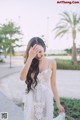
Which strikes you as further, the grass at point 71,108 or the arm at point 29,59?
the grass at point 71,108

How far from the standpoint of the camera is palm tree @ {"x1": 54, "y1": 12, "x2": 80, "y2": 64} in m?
2.33

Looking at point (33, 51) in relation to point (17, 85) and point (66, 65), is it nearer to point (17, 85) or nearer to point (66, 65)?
point (66, 65)

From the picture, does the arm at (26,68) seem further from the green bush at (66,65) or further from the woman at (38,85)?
the green bush at (66,65)

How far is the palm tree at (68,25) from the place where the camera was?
2326 mm

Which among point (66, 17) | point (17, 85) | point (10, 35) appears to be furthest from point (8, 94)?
point (66, 17)

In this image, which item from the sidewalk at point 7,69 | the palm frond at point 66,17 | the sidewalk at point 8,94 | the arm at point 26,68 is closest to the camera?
the arm at point 26,68

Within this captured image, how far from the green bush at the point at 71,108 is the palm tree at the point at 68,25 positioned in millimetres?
484

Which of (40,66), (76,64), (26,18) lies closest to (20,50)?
(26,18)

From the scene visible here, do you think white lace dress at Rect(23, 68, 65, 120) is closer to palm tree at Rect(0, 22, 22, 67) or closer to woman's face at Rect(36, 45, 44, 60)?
woman's face at Rect(36, 45, 44, 60)

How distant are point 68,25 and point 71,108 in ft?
2.23

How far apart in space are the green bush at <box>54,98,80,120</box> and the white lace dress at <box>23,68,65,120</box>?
1.01 metres

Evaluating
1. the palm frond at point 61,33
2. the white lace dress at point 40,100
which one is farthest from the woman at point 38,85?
the palm frond at point 61,33

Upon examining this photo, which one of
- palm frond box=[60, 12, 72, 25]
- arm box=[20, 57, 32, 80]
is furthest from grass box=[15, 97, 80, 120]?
arm box=[20, 57, 32, 80]

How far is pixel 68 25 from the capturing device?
2.34 metres
